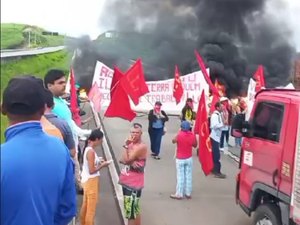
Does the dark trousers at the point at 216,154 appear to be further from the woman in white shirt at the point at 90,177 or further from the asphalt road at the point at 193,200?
the woman in white shirt at the point at 90,177

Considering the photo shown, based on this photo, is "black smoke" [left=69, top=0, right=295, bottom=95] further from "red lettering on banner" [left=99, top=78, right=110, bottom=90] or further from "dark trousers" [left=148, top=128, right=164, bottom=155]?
"dark trousers" [left=148, top=128, right=164, bottom=155]

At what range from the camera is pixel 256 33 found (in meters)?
37.8

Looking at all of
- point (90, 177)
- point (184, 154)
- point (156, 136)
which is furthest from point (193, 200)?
point (156, 136)

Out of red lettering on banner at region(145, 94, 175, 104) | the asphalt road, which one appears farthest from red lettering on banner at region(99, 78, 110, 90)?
red lettering on banner at region(145, 94, 175, 104)

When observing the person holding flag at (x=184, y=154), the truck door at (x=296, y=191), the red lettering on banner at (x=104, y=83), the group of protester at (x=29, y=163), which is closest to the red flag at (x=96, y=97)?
the red lettering on banner at (x=104, y=83)

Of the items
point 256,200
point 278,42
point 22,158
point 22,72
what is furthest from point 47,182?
point 278,42

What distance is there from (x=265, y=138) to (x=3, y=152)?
422 cm

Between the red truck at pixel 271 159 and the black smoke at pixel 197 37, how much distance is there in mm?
28192

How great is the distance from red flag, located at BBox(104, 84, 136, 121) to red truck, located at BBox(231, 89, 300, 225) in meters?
4.47

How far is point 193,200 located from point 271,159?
338 centimetres

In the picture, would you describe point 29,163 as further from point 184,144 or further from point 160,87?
point 160,87

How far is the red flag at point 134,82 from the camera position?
12.1 meters

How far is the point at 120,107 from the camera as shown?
11.0 m

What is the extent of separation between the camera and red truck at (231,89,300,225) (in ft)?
17.3
